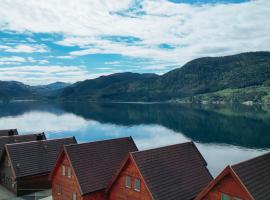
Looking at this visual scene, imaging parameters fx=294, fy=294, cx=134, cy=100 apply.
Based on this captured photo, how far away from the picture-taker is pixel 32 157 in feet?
156

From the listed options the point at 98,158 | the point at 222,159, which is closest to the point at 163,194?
the point at 98,158

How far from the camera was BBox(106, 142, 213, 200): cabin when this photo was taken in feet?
96.5

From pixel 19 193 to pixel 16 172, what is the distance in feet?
11.8

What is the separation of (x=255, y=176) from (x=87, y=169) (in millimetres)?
19224

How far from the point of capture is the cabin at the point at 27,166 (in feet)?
149

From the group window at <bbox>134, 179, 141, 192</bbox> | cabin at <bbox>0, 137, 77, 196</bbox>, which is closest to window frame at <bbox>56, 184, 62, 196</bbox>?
cabin at <bbox>0, 137, 77, 196</bbox>

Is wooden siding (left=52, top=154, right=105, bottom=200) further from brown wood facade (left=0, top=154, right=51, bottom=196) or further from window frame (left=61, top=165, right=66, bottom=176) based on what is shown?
brown wood facade (left=0, top=154, right=51, bottom=196)

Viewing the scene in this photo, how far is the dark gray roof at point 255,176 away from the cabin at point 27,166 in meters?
33.3

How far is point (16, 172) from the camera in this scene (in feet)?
147

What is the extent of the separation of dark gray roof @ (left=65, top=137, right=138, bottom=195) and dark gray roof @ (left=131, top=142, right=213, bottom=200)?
23.4ft

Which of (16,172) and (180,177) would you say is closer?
(180,177)

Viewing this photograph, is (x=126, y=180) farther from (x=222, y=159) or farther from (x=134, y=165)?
(x=222, y=159)

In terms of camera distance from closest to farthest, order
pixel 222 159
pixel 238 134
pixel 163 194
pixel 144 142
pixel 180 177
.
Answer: pixel 163 194, pixel 180 177, pixel 222 159, pixel 144 142, pixel 238 134

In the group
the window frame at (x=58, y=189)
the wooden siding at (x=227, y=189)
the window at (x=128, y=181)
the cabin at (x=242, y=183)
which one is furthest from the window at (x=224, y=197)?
the window frame at (x=58, y=189)
